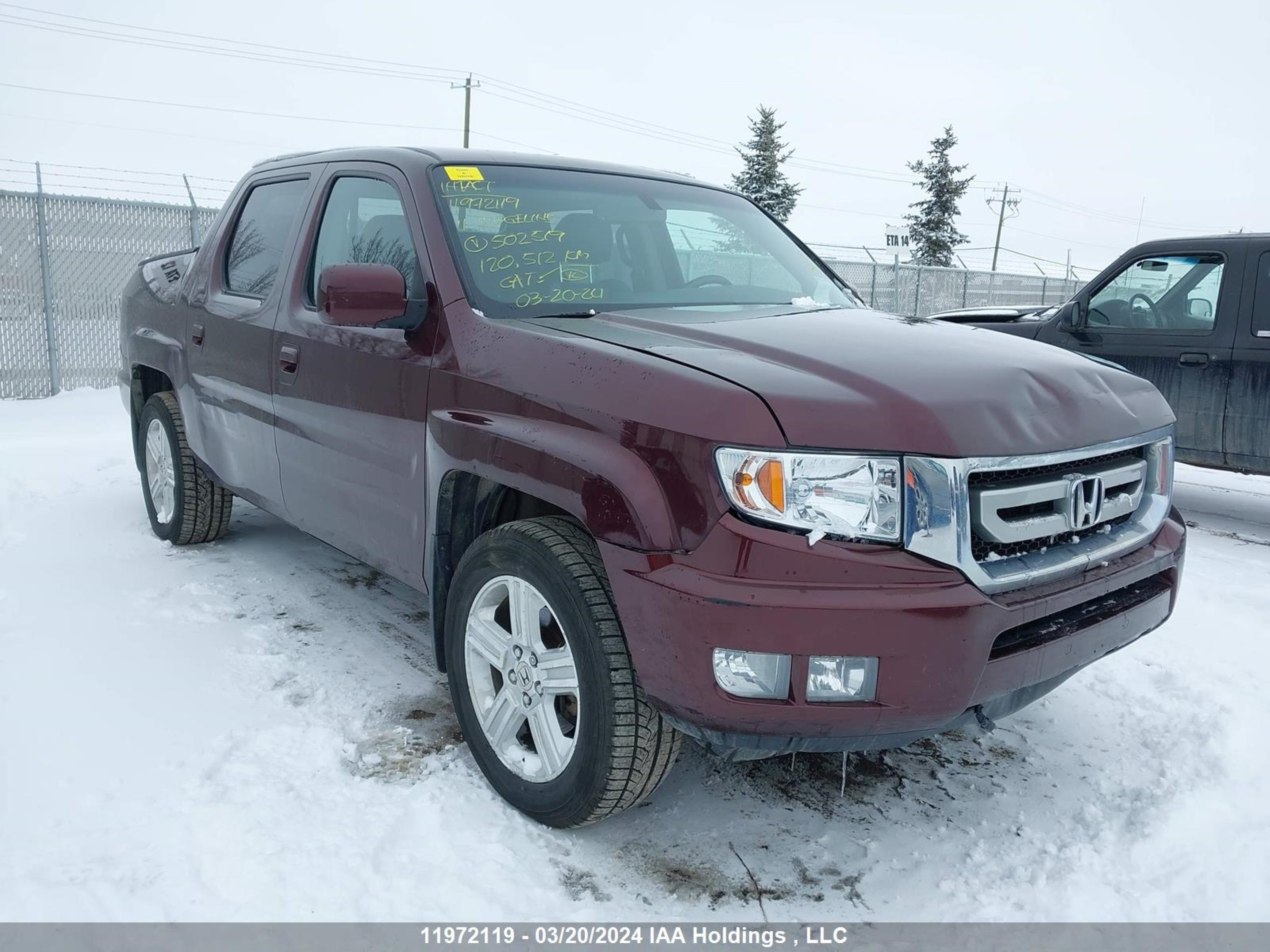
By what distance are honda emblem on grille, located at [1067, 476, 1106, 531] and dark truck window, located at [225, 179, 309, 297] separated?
3.07 metres

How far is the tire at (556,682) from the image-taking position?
2408 mm

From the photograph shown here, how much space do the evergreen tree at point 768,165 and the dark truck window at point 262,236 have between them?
102 ft

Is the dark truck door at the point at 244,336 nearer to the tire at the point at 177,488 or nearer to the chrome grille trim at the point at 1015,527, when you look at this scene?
the tire at the point at 177,488

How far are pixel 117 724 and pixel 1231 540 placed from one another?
596cm

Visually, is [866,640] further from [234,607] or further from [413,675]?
[234,607]

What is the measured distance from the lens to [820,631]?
7.02ft

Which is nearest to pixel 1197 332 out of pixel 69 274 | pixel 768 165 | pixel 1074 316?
pixel 1074 316

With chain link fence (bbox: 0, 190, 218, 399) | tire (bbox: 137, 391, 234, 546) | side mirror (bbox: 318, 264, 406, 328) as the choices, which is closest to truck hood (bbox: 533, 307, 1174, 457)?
side mirror (bbox: 318, 264, 406, 328)

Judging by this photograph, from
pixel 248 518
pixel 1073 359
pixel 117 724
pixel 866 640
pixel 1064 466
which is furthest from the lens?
pixel 248 518

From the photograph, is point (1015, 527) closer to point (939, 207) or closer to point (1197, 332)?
point (1197, 332)

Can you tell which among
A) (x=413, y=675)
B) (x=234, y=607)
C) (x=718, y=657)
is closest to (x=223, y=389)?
(x=234, y=607)

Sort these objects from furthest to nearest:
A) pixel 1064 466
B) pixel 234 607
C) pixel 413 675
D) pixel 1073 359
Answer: pixel 234 607 < pixel 413 675 < pixel 1073 359 < pixel 1064 466

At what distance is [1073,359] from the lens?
9.37ft

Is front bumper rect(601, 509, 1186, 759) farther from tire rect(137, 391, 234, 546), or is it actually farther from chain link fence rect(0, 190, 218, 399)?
chain link fence rect(0, 190, 218, 399)
